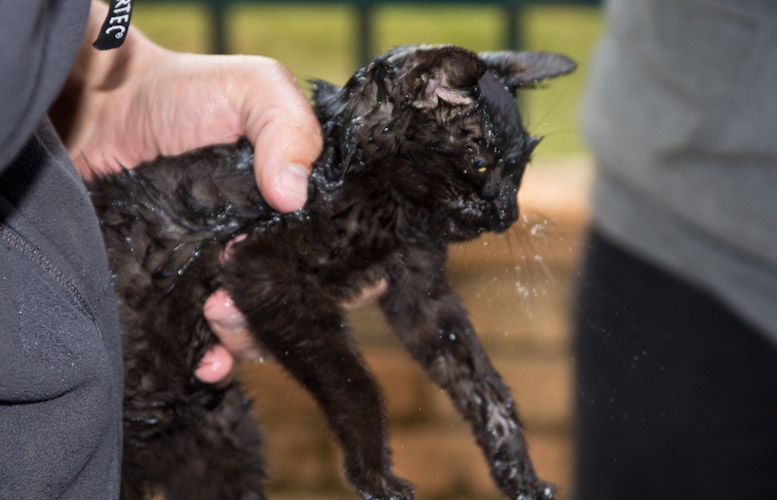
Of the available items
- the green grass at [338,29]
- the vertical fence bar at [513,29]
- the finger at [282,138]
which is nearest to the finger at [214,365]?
the finger at [282,138]

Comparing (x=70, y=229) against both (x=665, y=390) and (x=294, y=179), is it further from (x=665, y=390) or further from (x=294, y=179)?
(x=665, y=390)

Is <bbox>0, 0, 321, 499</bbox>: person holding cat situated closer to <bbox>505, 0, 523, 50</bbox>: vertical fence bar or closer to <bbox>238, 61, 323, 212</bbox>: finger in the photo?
<bbox>238, 61, 323, 212</bbox>: finger

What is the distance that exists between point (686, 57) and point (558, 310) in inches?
52.8

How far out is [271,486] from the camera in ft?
5.97

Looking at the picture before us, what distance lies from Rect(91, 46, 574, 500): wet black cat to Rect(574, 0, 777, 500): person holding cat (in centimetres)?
61

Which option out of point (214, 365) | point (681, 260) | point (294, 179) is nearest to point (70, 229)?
point (294, 179)

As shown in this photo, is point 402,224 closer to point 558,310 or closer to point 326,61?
point 558,310

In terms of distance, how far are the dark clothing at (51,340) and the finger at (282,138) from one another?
14.4 inches

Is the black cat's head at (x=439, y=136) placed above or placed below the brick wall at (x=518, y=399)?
above

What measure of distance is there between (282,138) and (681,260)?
3.69 ft

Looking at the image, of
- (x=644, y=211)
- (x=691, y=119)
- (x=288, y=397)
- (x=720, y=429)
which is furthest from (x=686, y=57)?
(x=288, y=397)

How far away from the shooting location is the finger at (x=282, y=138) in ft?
4.59

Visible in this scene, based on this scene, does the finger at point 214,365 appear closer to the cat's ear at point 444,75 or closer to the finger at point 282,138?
the finger at point 282,138

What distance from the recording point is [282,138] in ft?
4.66
